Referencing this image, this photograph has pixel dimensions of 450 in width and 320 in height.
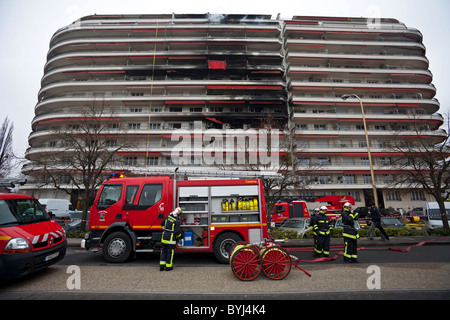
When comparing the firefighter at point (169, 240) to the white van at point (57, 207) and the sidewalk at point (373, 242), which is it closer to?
the sidewalk at point (373, 242)

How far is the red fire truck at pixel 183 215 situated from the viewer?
6727mm

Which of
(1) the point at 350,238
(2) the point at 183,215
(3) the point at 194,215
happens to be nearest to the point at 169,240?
(2) the point at 183,215

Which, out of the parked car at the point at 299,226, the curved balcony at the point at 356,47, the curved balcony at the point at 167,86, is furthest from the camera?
the curved balcony at the point at 356,47

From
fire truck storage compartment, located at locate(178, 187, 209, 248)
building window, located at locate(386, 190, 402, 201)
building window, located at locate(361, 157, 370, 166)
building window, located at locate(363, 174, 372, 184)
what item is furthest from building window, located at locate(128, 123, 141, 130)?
building window, located at locate(386, 190, 402, 201)

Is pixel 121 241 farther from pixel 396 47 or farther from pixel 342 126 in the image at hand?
pixel 396 47

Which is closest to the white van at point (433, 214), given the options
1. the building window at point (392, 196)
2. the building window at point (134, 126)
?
the building window at point (392, 196)

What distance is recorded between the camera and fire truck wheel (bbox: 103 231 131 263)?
22.1ft

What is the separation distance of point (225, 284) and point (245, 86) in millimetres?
32046

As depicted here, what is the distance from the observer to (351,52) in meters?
38.0

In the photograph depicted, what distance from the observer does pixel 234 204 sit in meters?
6.99

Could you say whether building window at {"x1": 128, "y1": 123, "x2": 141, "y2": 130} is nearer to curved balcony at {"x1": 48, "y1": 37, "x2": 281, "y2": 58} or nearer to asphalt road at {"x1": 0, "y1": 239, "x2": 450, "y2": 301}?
curved balcony at {"x1": 48, "y1": 37, "x2": 281, "y2": 58}

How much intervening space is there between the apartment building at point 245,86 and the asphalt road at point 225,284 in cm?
2469

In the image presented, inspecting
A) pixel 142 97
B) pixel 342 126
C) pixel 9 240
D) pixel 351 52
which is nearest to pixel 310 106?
pixel 342 126

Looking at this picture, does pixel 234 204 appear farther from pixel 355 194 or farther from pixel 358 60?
pixel 358 60
